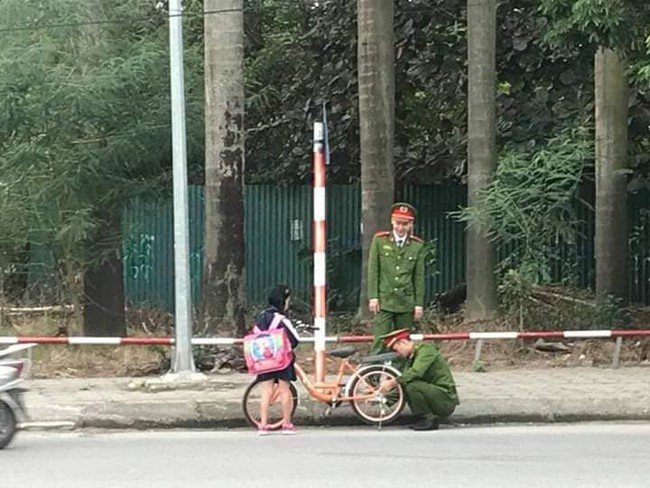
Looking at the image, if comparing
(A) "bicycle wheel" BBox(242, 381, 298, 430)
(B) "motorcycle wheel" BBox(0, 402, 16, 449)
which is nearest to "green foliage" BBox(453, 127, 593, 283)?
(A) "bicycle wheel" BBox(242, 381, 298, 430)

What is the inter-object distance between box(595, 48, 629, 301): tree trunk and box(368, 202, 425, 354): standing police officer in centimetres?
577

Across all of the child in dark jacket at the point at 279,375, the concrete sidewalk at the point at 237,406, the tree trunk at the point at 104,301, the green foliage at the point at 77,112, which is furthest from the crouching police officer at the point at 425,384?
the tree trunk at the point at 104,301

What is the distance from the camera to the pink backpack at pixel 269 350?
10422mm

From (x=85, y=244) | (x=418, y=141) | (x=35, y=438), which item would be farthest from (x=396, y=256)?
(x=418, y=141)

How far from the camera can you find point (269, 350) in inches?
411

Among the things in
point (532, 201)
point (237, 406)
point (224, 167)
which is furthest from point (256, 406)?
point (532, 201)

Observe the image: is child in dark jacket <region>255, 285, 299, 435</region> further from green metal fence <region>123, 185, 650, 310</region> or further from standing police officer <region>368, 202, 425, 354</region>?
green metal fence <region>123, 185, 650, 310</region>

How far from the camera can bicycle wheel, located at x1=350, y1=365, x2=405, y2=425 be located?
1083cm

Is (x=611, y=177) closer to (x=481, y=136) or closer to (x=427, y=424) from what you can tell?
(x=481, y=136)

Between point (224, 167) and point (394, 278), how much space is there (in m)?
3.05

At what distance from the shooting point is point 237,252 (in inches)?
545

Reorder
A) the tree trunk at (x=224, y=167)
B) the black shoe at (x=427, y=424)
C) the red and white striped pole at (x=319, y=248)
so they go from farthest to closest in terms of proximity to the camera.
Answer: the tree trunk at (x=224, y=167) → the red and white striped pole at (x=319, y=248) → the black shoe at (x=427, y=424)

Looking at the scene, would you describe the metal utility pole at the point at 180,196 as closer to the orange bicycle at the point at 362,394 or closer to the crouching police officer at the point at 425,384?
the orange bicycle at the point at 362,394

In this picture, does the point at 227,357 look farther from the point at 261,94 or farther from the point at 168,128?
the point at 261,94
